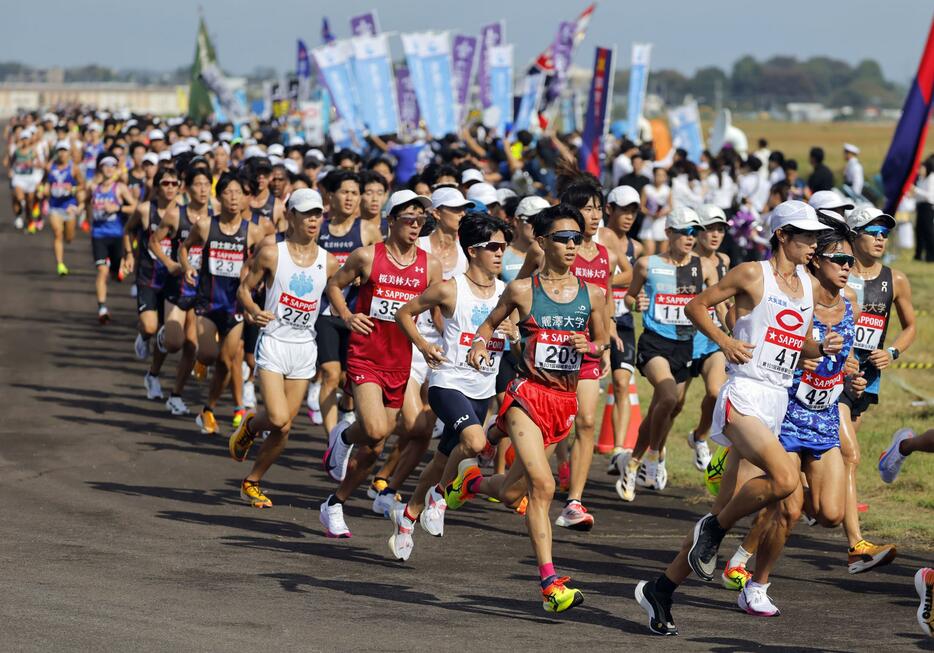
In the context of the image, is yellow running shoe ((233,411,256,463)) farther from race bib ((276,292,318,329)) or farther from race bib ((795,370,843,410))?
race bib ((795,370,843,410))

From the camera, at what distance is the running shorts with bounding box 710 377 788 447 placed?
25.9ft

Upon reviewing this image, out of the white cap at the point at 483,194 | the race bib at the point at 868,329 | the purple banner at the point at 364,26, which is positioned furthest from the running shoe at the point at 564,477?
the purple banner at the point at 364,26

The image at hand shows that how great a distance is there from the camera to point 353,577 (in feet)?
28.6

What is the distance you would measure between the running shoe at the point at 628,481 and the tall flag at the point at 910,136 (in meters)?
3.20

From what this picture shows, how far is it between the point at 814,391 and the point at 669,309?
337cm

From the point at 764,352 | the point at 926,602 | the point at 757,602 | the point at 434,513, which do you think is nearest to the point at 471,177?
the point at 434,513

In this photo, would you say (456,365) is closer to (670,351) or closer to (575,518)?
(575,518)

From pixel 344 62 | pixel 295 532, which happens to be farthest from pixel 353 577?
pixel 344 62

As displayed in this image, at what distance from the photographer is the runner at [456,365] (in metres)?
9.17

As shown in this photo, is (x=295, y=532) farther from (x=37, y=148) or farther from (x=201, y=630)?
(x=37, y=148)

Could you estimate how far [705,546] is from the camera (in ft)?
25.1

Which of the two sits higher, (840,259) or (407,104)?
(840,259)

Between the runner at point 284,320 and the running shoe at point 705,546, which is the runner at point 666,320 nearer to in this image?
the runner at point 284,320

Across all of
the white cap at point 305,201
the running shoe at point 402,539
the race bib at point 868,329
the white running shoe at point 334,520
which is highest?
the white cap at point 305,201
